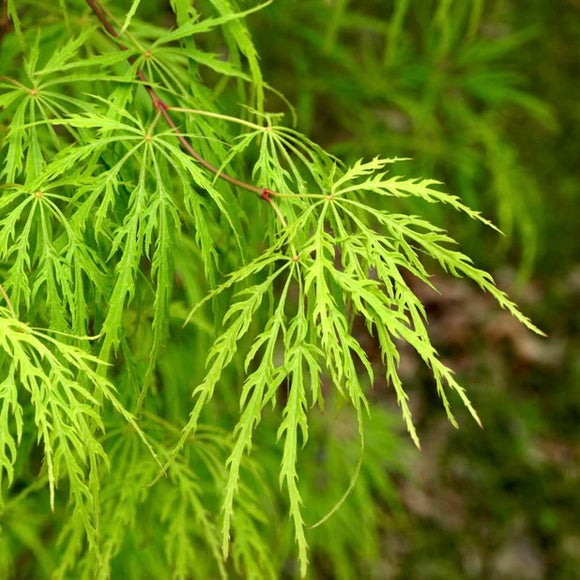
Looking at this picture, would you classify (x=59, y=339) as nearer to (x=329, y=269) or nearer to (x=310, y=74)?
(x=329, y=269)

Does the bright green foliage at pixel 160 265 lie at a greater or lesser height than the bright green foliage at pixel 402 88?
greater

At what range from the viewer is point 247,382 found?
24.1 inches

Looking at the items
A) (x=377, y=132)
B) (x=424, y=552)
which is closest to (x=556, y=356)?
(x=424, y=552)

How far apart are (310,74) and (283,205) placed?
116 cm

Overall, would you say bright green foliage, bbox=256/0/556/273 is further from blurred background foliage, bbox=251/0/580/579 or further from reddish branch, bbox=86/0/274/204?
reddish branch, bbox=86/0/274/204

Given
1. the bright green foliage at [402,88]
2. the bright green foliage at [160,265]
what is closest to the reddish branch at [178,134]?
the bright green foliage at [160,265]

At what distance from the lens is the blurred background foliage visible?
178cm

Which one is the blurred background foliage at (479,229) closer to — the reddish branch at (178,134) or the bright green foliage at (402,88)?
the bright green foliage at (402,88)

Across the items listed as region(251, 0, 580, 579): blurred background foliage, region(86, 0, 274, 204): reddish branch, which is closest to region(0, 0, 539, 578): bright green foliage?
region(86, 0, 274, 204): reddish branch

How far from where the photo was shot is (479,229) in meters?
2.82

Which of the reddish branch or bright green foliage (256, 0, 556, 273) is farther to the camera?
bright green foliage (256, 0, 556, 273)

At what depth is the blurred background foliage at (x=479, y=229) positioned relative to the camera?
69.9 inches

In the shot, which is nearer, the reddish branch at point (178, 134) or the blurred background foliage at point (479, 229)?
the reddish branch at point (178, 134)

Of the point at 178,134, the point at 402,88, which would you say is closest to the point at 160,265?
the point at 178,134
